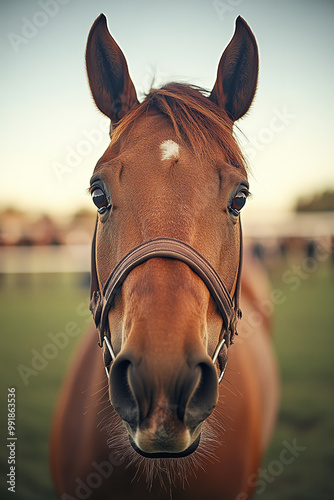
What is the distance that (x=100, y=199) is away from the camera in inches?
76.9

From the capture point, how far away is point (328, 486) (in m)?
3.67

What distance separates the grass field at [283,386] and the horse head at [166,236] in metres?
2.84

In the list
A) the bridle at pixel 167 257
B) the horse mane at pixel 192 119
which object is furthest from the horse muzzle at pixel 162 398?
the horse mane at pixel 192 119

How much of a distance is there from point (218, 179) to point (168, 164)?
0.27m

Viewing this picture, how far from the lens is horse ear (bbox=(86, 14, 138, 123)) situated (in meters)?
2.25

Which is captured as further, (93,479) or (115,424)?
(93,479)

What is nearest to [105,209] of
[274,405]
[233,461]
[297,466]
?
[233,461]

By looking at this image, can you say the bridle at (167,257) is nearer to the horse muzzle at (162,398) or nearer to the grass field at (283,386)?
the horse muzzle at (162,398)

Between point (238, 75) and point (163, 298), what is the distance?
1.63 m

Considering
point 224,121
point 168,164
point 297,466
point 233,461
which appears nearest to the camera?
point 168,164

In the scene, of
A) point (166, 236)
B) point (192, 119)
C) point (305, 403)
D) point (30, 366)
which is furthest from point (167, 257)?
point (30, 366)

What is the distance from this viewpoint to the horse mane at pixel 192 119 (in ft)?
6.33

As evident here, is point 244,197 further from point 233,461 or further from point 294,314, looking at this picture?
point 294,314

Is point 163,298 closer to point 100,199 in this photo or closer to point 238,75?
point 100,199
